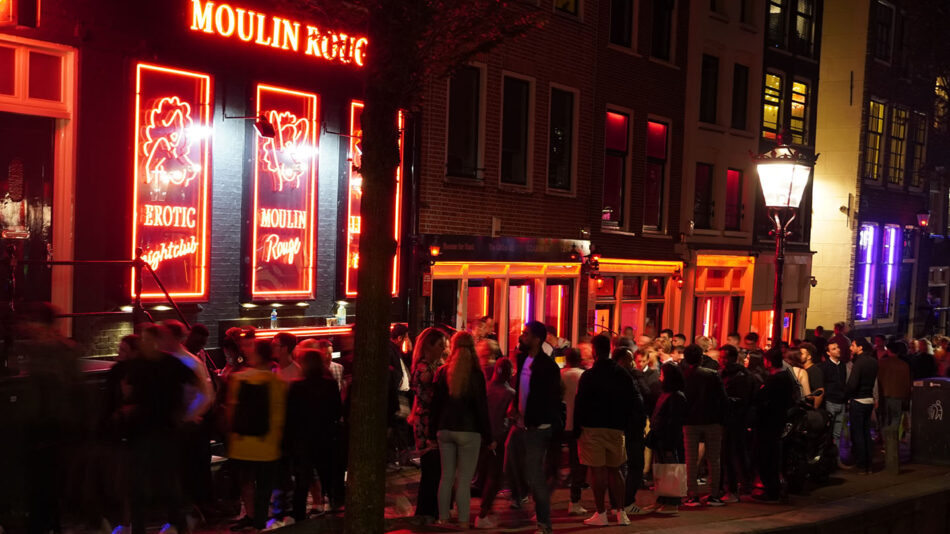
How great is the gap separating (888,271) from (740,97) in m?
11.0

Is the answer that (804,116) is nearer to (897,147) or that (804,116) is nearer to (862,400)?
(897,147)

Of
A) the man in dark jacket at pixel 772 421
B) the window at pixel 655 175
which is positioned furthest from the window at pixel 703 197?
the man in dark jacket at pixel 772 421

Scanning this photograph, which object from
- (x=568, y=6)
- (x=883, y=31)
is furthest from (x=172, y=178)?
(x=883, y=31)

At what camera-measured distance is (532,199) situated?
65.8 feet

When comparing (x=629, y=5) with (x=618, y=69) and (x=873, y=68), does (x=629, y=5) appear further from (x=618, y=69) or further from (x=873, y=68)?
(x=873, y=68)

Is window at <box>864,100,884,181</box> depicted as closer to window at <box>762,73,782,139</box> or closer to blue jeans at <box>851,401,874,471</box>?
window at <box>762,73,782,139</box>

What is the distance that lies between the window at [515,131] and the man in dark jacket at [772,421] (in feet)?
26.5

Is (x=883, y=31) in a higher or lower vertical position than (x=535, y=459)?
higher

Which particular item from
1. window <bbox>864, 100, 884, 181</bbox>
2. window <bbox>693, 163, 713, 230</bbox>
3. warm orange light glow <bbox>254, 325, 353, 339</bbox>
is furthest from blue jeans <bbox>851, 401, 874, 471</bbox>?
window <bbox>864, 100, 884, 181</bbox>

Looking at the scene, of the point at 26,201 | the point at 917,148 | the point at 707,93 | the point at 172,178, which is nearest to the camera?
the point at 26,201

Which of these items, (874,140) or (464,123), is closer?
(464,123)

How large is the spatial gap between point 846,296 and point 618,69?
13.9 metres

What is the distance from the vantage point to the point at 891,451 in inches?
601

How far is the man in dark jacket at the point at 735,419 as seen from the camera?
1270cm
